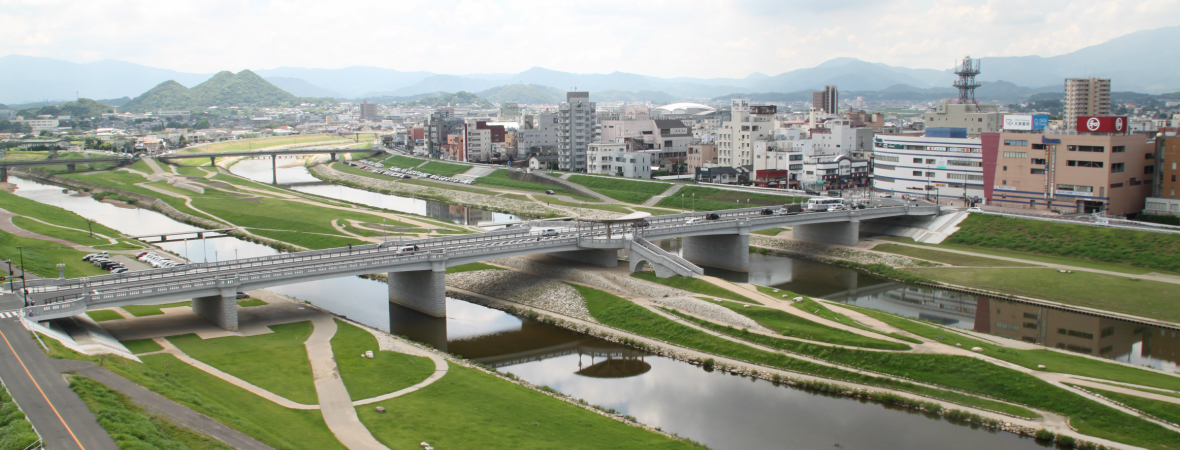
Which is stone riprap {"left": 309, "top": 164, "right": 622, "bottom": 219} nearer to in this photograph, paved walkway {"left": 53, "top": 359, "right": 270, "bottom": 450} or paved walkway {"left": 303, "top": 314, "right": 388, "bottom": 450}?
paved walkway {"left": 303, "top": 314, "right": 388, "bottom": 450}

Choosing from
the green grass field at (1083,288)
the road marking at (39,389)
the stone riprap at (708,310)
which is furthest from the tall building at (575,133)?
the road marking at (39,389)

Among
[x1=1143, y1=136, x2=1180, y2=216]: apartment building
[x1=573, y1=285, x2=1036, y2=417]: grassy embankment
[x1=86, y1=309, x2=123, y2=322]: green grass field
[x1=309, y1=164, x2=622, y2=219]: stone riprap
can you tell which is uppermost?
[x1=1143, y1=136, x2=1180, y2=216]: apartment building

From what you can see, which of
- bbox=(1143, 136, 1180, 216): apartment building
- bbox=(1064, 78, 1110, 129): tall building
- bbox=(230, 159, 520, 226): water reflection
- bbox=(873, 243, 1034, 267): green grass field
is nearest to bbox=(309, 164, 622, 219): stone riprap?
bbox=(230, 159, 520, 226): water reflection

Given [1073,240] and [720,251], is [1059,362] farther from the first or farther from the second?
[720,251]

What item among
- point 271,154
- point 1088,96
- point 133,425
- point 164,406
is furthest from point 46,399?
point 1088,96

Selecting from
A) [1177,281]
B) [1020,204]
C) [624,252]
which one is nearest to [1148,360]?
[1177,281]
